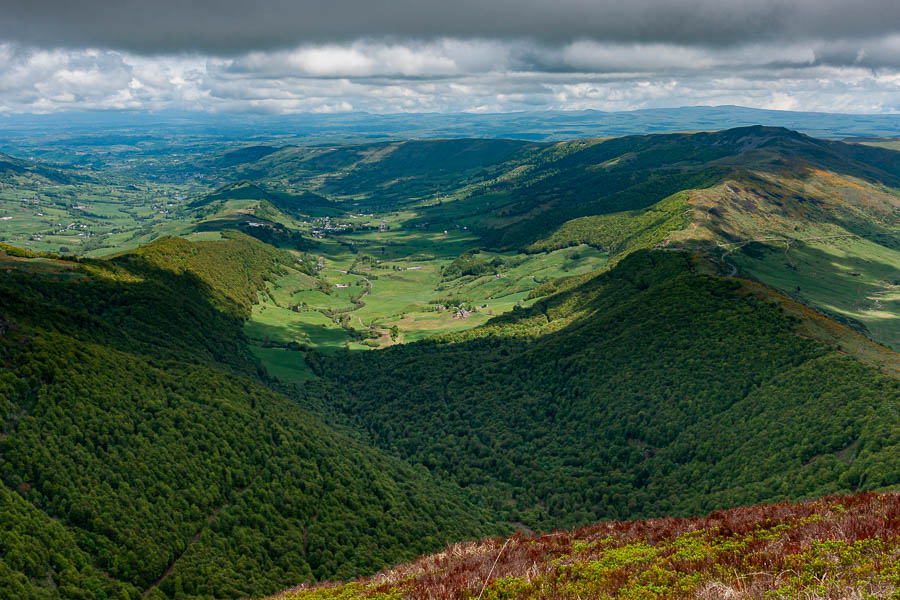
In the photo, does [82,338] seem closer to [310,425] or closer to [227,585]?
[310,425]

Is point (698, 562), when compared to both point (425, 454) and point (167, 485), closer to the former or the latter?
point (167, 485)

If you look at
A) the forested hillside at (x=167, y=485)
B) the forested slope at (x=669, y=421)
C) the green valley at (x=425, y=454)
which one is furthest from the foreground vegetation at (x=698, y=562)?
the forested slope at (x=669, y=421)

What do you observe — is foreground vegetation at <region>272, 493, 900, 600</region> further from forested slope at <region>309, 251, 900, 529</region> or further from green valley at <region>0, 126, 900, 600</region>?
forested slope at <region>309, 251, 900, 529</region>

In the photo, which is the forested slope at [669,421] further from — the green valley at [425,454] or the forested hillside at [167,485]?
the forested hillside at [167,485]

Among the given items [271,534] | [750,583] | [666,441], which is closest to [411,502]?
[271,534]

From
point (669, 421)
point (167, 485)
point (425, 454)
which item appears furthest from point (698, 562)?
point (425, 454)

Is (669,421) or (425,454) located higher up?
(669,421)

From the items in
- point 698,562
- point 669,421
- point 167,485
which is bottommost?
point 669,421
